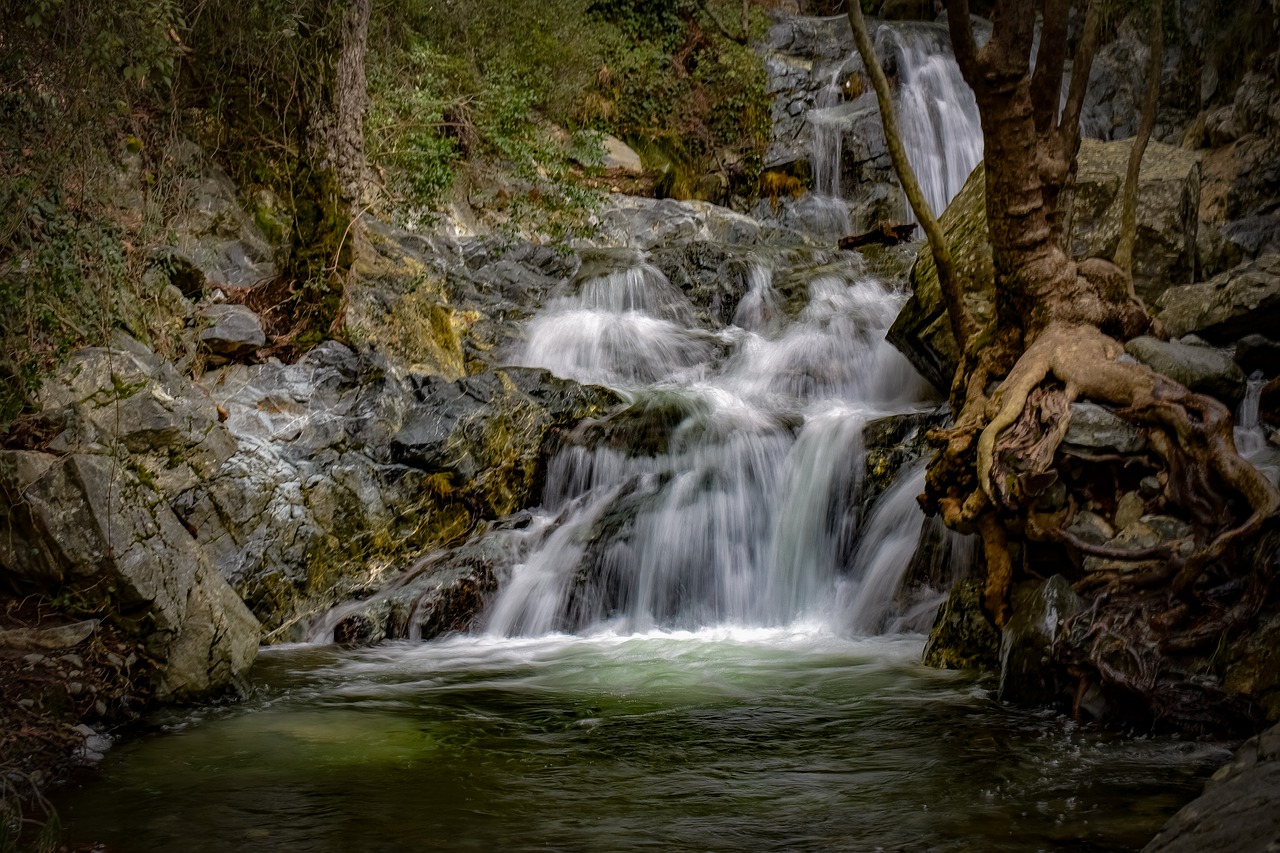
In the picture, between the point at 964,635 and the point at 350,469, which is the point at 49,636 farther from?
the point at 964,635

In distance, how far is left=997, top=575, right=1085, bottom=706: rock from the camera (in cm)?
456

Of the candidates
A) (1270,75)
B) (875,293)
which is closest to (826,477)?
(875,293)

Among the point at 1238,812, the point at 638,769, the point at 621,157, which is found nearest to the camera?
the point at 1238,812

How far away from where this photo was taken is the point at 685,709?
16.4ft

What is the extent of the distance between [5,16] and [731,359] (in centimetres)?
768

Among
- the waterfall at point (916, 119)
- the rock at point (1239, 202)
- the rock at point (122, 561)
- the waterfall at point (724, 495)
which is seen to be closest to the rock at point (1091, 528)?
the waterfall at point (724, 495)

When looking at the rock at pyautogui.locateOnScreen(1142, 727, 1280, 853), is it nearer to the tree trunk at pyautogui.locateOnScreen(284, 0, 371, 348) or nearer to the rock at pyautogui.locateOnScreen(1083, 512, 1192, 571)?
the rock at pyautogui.locateOnScreen(1083, 512, 1192, 571)

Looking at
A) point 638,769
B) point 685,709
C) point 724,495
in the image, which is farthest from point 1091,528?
point 724,495

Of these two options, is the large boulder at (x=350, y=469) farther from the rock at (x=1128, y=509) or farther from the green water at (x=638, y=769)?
the rock at (x=1128, y=509)

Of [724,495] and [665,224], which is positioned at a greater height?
[665,224]

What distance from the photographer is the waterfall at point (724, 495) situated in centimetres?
723

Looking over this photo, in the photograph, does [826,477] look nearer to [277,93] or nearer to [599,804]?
[599,804]

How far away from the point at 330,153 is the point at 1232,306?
8.14 meters

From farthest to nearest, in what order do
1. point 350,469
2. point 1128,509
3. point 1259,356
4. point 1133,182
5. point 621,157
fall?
1. point 621,157
2. point 350,469
3. point 1133,182
4. point 1259,356
5. point 1128,509
